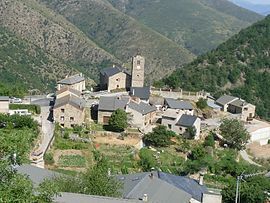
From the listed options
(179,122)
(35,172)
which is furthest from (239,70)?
(35,172)

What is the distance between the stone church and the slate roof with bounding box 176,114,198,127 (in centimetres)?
1042

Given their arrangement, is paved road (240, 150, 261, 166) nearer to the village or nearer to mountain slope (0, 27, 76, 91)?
the village

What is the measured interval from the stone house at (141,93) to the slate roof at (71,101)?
7552 millimetres

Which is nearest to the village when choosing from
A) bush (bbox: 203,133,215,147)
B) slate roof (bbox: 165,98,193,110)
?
slate roof (bbox: 165,98,193,110)

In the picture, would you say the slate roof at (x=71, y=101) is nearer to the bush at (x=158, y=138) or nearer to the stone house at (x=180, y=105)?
the bush at (x=158, y=138)

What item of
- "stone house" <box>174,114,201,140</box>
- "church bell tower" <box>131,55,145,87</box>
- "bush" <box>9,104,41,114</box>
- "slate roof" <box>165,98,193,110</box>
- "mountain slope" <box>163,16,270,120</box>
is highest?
"mountain slope" <box>163,16,270,120</box>

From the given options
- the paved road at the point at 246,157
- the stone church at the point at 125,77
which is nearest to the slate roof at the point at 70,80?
the stone church at the point at 125,77

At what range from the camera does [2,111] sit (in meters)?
52.4

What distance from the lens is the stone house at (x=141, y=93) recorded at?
6167 cm

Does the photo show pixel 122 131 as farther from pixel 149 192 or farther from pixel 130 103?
pixel 149 192

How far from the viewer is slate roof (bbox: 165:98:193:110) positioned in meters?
61.4

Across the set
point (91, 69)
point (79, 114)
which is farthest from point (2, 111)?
point (91, 69)

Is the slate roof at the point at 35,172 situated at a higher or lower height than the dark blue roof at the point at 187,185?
higher

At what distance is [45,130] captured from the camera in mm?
50219
